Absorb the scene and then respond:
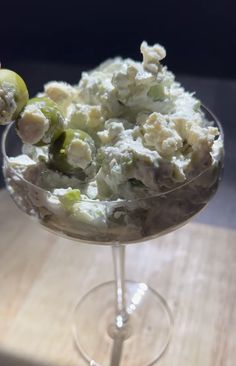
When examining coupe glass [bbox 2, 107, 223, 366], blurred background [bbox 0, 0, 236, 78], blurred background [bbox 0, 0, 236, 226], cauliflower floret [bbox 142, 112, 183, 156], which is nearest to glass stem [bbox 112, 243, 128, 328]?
coupe glass [bbox 2, 107, 223, 366]

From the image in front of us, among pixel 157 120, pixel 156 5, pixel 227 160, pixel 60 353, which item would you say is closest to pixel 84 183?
pixel 157 120

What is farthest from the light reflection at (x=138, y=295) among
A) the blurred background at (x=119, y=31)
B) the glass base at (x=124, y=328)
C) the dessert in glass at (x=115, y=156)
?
the blurred background at (x=119, y=31)

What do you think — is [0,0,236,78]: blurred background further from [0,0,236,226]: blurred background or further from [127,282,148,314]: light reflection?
[127,282,148,314]: light reflection

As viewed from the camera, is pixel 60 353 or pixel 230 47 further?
pixel 230 47

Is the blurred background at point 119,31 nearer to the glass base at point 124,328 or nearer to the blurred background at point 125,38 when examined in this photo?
the blurred background at point 125,38

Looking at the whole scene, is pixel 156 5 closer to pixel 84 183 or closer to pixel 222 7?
pixel 222 7

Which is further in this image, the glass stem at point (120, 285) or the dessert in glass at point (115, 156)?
the glass stem at point (120, 285)
